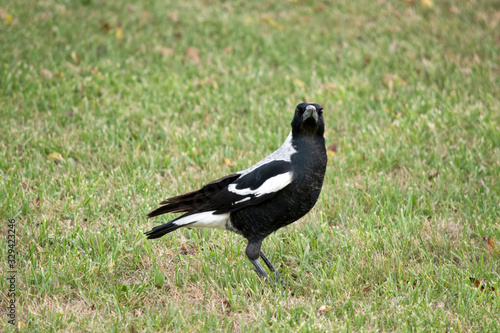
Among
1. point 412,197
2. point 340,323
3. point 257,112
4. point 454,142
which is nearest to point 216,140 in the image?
point 257,112

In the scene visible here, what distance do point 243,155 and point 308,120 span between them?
2085mm

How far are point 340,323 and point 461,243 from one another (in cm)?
144

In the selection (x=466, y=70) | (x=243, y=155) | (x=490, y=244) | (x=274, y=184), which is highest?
(x=274, y=184)

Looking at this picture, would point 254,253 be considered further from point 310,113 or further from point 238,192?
point 310,113

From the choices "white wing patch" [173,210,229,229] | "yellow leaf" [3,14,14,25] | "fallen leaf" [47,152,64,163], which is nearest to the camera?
"white wing patch" [173,210,229,229]

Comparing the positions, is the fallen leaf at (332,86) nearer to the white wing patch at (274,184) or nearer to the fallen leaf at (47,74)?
the fallen leaf at (47,74)

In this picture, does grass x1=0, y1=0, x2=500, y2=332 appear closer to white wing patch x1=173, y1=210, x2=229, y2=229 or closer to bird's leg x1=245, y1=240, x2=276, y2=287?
bird's leg x1=245, y1=240, x2=276, y2=287

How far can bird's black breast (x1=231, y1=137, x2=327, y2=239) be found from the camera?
3662mm

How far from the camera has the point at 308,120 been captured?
12.3 ft

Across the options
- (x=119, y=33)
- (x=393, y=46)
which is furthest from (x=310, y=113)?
(x=119, y=33)

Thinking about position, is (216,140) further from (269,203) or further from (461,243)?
(461,243)

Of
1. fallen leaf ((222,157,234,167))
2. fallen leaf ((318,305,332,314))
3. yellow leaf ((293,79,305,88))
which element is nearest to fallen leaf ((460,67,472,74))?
yellow leaf ((293,79,305,88))

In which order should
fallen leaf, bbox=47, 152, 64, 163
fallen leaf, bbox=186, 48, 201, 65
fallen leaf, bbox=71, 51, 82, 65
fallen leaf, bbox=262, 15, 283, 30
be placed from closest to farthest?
fallen leaf, bbox=47, 152, 64, 163 → fallen leaf, bbox=71, 51, 82, 65 → fallen leaf, bbox=186, 48, 201, 65 → fallen leaf, bbox=262, 15, 283, 30

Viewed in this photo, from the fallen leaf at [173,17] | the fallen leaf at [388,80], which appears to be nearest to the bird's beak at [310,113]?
the fallen leaf at [388,80]
